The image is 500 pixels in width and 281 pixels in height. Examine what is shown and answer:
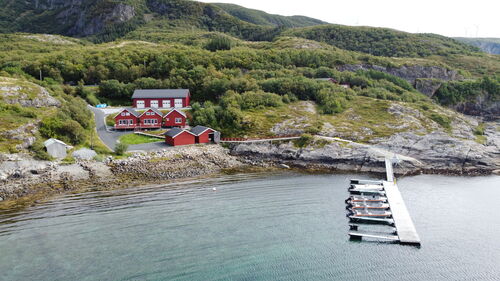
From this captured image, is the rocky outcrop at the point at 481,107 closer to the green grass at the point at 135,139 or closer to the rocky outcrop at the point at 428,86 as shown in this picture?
the rocky outcrop at the point at 428,86

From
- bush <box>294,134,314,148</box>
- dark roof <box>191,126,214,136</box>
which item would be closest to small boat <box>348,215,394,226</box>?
bush <box>294,134,314,148</box>

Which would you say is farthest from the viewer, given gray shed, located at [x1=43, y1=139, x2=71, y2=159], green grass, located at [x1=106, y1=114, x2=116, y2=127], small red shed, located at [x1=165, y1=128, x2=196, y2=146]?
green grass, located at [x1=106, y1=114, x2=116, y2=127]

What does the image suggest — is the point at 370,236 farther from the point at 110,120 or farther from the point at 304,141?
the point at 110,120

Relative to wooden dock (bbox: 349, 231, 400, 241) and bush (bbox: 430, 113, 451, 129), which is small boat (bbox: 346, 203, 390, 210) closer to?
wooden dock (bbox: 349, 231, 400, 241)

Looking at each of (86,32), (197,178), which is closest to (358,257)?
(197,178)

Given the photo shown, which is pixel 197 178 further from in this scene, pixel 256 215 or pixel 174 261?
pixel 174 261
